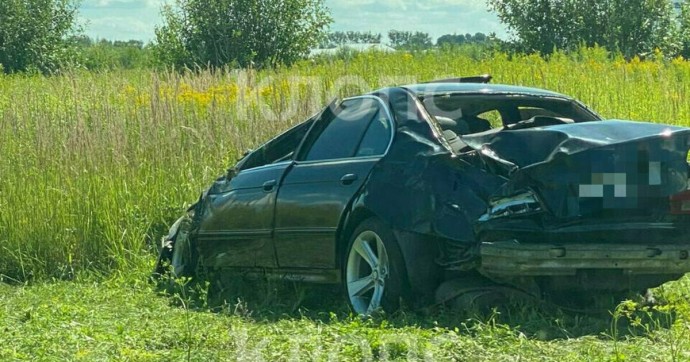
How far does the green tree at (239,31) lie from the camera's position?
35.8 m

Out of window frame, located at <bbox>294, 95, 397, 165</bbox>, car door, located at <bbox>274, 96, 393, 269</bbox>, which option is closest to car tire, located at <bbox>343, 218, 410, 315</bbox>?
car door, located at <bbox>274, 96, 393, 269</bbox>

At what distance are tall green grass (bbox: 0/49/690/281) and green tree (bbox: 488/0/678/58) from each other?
23.2 meters

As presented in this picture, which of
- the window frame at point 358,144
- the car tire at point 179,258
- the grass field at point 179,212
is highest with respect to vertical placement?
the window frame at point 358,144

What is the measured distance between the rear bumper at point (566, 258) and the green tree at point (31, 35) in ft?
137

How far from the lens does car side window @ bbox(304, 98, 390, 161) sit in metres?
8.11

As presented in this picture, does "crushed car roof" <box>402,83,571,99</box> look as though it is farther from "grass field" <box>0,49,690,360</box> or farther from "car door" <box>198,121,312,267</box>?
"grass field" <box>0,49,690,360</box>

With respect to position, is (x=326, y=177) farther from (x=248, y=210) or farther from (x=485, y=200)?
(x=485, y=200)

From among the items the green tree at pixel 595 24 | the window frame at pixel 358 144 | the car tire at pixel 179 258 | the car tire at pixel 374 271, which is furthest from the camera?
the green tree at pixel 595 24

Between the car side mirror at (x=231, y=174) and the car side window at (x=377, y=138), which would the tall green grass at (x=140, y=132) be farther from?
the car side window at (x=377, y=138)

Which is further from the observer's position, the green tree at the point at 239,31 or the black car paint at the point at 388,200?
the green tree at the point at 239,31

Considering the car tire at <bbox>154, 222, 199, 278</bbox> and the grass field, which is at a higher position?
the grass field

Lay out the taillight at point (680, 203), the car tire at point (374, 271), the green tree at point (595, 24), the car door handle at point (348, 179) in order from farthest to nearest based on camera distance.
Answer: the green tree at point (595, 24), the car door handle at point (348, 179), the car tire at point (374, 271), the taillight at point (680, 203)

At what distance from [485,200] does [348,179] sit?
4.10ft

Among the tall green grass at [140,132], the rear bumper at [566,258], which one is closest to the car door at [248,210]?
the tall green grass at [140,132]
